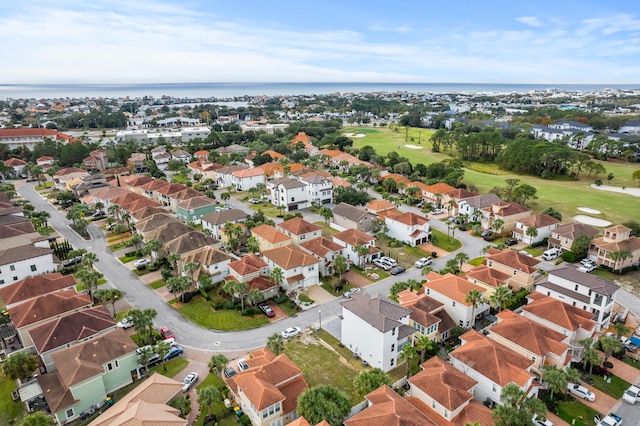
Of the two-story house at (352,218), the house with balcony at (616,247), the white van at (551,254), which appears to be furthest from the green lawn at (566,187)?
the two-story house at (352,218)

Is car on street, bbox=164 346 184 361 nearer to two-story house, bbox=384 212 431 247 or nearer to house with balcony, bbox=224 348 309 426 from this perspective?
house with balcony, bbox=224 348 309 426

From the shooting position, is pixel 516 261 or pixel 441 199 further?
pixel 441 199

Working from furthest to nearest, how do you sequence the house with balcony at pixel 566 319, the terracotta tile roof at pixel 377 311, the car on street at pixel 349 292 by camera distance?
the car on street at pixel 349 292 < the house with balcony at pixel 566 319 < the terracotta tile roof at pixel 377 311

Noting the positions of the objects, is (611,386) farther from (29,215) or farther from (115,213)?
(29,215)

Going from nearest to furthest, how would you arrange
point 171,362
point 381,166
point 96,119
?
point 171,362
point 381,166
point 96,119

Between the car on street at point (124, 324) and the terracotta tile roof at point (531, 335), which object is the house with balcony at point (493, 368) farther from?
the car on street at point (124, 324)

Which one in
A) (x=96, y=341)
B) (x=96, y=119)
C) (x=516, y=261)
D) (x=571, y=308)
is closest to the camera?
(x=96, y=341)

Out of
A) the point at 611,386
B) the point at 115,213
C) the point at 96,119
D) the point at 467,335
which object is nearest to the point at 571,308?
the point at 611,386
